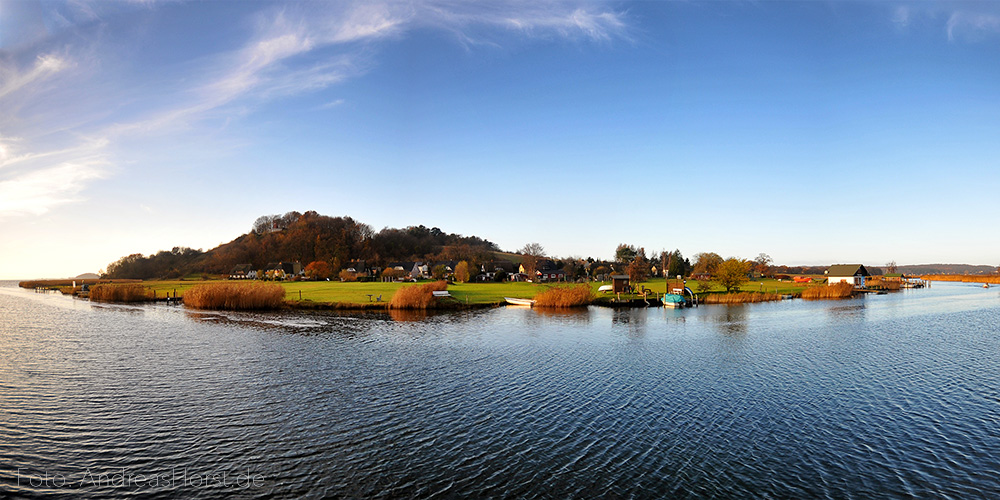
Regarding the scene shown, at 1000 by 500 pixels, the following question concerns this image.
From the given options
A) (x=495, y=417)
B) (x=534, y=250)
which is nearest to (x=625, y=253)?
(x=534, y=250)

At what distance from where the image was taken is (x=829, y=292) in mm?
72500

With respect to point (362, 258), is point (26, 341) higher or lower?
lower

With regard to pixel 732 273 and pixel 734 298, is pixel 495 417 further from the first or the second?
pixel 732 273

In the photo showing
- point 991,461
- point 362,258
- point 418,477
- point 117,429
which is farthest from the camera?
point 362,258

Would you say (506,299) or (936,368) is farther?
(506,299)

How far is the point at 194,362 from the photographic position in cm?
2270

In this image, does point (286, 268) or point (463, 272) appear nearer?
point (463, 272)

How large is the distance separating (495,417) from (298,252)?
121 metres

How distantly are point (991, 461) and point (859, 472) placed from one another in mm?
3940

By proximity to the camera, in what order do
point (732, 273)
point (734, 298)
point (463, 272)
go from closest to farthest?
1. point (734, 298)
2. point (732, 273)
3. point (463, 272)

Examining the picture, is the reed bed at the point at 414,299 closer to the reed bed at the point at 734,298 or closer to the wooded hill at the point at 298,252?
the reed bed at the point at 734,298

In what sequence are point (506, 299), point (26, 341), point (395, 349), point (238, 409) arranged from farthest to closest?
point (506, 299) < point (26, 341) < point (395, 349) < point (238, 409)

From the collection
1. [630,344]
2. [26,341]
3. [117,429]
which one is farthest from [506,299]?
[117,429]

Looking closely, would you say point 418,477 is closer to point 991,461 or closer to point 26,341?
point 991,461
